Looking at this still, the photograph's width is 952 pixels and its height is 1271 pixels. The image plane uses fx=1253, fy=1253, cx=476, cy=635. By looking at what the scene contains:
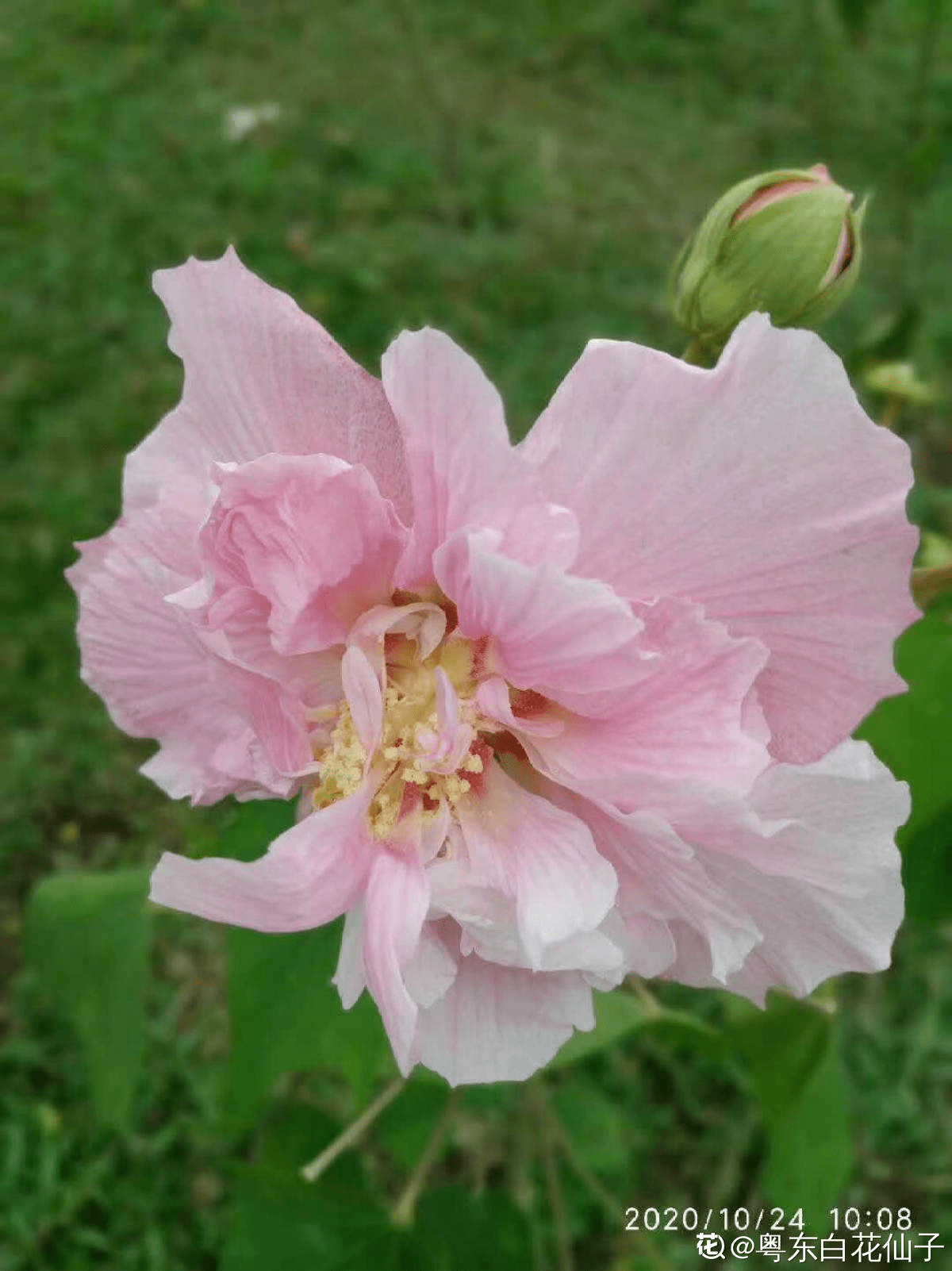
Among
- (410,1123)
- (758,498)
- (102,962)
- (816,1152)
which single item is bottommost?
(410,1123)

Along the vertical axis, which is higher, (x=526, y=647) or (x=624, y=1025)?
(x=526, y=647)

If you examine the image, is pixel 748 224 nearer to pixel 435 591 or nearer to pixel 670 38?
pixel 435 591

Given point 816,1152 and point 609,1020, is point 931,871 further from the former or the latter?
point 816,1152

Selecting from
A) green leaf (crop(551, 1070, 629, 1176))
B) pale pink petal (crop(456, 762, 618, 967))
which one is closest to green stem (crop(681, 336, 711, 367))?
pale pink petal (crop(456, 762, 618, 967))

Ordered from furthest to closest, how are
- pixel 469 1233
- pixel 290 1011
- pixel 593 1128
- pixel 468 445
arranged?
1. pixel 593 1128
2. pixel 469 1233
3. pixel 290 1011
4. pixel 468 445

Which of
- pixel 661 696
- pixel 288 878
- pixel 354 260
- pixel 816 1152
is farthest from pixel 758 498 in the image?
pixel 354 260

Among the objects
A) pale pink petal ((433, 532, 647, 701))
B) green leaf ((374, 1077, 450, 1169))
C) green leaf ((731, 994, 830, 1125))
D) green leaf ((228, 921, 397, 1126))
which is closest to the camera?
pale pink petal ((433, 532, 647, 701))

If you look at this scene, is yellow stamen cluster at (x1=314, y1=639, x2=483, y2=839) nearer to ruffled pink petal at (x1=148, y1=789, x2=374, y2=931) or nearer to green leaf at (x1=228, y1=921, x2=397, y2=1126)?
ruffled pink petal at (x1=148, y1=789, x2=374, y2=931)
